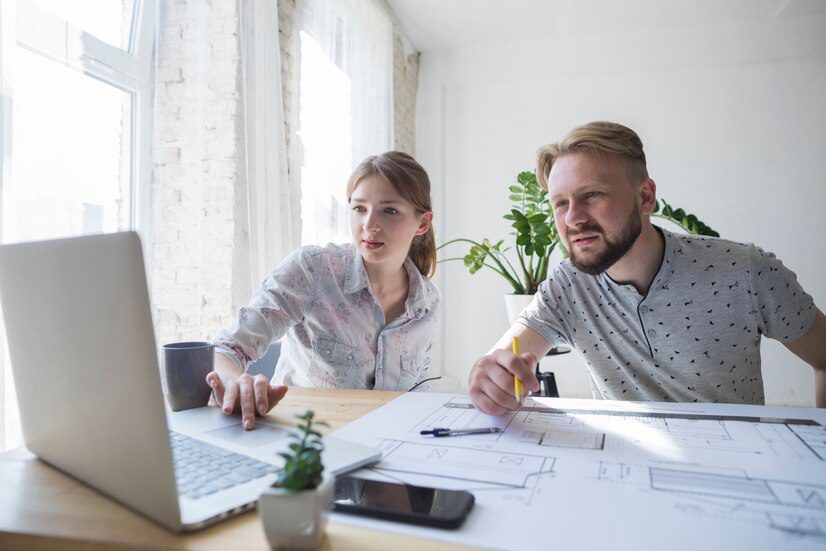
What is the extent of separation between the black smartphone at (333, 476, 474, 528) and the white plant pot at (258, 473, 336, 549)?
8cm

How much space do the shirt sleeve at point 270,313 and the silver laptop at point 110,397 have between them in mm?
419

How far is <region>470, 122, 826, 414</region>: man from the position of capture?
1.26 meters

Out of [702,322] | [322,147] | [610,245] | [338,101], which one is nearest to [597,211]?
[610,245]

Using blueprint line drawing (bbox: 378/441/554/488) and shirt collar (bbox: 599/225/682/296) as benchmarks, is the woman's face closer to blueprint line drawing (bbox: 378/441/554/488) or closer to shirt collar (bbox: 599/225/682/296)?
shirt collar (bbox: 599/225/682/296)

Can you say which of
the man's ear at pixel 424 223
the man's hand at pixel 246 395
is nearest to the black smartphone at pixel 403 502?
the man's hand at pixel 246 395

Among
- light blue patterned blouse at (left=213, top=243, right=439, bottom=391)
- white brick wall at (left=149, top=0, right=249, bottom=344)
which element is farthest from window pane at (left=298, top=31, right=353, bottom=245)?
light blue patterned blouse at (left=213, top=243, right=439, bottom=391)

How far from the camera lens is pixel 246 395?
34.8 inches

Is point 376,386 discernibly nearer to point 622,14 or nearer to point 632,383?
point 632,383

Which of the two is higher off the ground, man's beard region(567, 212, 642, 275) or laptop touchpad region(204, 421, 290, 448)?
man's beard region(567, 212, 642, 275)

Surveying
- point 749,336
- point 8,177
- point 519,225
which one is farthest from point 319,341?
point 519,225

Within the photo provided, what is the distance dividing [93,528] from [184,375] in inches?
16.6

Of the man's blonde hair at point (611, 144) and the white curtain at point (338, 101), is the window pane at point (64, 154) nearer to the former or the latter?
the white curtain at point (338, 101)

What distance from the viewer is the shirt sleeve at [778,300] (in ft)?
4.03

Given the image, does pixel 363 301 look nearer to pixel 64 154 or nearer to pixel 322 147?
pixel 64 154
